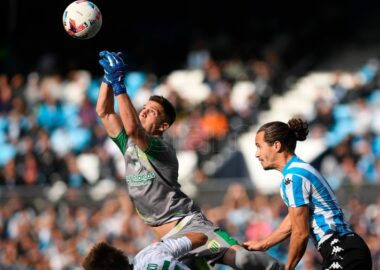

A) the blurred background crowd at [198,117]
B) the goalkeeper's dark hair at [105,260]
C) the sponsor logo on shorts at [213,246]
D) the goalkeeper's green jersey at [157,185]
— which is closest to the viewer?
the goalkeeper's dark hair at [105,260]

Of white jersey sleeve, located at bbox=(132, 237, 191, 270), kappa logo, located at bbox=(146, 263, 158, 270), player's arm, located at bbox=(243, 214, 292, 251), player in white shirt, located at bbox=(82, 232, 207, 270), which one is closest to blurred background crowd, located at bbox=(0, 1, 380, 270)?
player's arm, located at bbox=(243, 214, 292, 251)

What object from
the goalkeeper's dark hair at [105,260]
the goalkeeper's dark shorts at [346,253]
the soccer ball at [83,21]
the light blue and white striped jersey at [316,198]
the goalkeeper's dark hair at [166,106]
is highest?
the soccer ball at [83,21]

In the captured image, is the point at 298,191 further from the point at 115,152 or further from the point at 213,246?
the point at 115,152

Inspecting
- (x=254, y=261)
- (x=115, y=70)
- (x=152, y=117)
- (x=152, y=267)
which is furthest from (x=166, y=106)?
(x=152, y=267)

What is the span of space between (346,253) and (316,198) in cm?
48

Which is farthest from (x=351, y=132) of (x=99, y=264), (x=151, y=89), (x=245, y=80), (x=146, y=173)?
(x=99, y=264)

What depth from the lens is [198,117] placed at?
18625mm

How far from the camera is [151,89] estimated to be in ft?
67.1

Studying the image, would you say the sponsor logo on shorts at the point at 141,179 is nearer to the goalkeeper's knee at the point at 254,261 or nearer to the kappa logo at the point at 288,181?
the goalkeeper's knee at the point at 254,261

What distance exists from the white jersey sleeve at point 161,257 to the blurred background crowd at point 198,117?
626cm

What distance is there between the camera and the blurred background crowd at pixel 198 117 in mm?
15781

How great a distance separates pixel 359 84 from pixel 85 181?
587cm

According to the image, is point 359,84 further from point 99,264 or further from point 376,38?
point 99,264

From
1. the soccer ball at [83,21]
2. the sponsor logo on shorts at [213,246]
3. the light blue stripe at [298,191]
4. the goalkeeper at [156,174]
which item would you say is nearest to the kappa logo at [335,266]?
the light blue stripe at [298,191]
